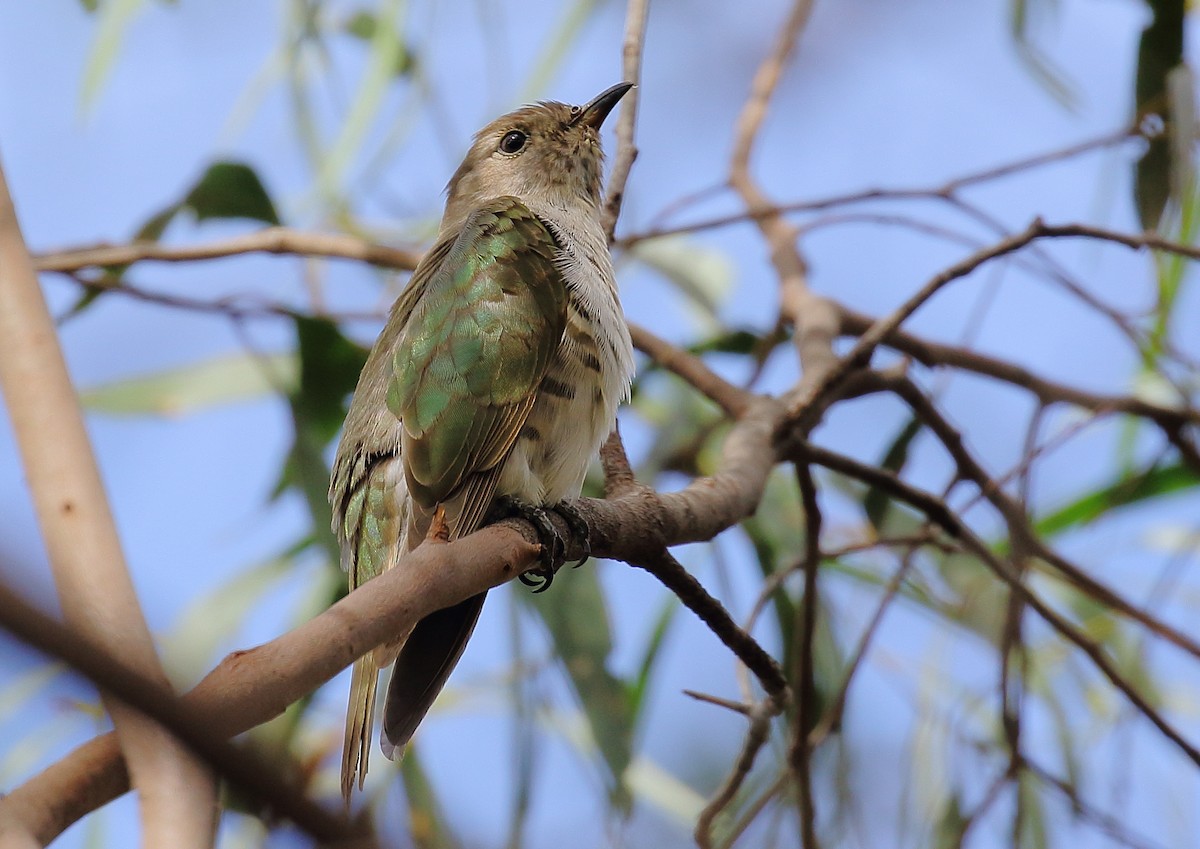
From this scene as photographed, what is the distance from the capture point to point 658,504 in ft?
7.01

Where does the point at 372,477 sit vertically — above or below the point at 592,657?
above

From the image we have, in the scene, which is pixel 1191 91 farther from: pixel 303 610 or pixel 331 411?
pixel 303 610

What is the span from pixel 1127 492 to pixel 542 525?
7.55 ft

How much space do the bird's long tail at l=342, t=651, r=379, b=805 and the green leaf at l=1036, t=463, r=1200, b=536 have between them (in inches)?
90.6

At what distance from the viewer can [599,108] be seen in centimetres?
355

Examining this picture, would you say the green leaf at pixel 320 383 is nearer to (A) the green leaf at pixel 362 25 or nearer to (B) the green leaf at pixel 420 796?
(B) the green leaf at pixel 420 796

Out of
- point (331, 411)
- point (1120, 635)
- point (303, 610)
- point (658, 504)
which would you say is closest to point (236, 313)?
point (331, 411)

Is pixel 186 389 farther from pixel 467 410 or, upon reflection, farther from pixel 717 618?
pixel 717 618

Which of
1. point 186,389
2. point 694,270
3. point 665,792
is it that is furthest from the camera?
point 694,270

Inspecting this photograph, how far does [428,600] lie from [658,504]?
715mm

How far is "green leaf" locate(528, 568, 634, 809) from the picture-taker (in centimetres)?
278

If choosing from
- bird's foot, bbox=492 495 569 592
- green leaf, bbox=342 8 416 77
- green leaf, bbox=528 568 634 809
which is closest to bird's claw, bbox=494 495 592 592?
bird's foot, bbox=492 495 569 592

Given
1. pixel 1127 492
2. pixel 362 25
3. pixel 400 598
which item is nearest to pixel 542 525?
pixel 400 598

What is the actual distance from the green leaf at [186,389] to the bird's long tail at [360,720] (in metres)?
1.91
